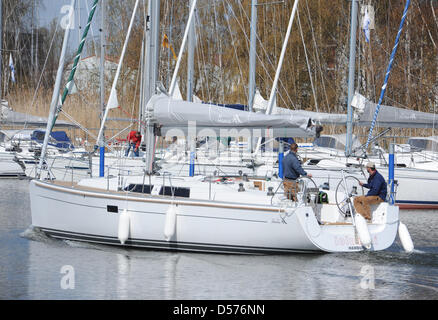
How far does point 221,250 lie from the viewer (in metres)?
14.2

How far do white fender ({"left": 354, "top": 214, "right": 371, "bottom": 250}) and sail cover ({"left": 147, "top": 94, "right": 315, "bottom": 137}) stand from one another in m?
2.38

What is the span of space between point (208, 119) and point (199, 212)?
214cm

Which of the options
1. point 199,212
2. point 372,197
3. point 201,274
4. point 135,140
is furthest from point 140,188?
point 135,140

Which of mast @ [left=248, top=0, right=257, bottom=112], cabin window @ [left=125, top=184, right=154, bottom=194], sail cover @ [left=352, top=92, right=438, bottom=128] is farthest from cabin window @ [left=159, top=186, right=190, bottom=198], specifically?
sail cover @ [left=352, top=92, right=438, bottom=128]

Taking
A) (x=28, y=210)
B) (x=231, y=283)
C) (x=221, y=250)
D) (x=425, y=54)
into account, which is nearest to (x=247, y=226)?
(x=221, y=250)

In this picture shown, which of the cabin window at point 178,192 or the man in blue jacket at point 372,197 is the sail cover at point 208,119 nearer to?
the cabin window at point 178,192

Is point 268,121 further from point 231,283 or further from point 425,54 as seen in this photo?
point 425,54

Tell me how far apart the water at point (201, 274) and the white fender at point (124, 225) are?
39cm

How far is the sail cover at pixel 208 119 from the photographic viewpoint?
1495 cm

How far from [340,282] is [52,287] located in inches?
183

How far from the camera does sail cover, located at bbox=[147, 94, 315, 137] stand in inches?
589

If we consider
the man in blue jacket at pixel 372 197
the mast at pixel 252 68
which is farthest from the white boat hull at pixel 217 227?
the mast at pixel 252 68

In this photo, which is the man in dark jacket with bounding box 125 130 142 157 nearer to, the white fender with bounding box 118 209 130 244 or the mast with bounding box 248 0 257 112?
the mast with bounding box 248 0 257 112

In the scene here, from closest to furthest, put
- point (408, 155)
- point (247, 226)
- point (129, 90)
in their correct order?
point (247, 226) → point (408, 155) → point (129, 90)
